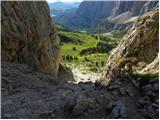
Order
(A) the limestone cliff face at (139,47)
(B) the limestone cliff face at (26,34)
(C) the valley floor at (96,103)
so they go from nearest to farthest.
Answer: (C) the valley floor at (96,103) → (B) the limestone cliff face at (26,34) → (A) the limestone cliff face at (139,47)

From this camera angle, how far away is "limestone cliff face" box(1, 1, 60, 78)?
129 feet

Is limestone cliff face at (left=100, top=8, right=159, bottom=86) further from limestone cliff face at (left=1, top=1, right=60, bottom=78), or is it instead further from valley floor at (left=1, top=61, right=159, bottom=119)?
valley floor at (left=1, top=61, right=159, bottom=119)

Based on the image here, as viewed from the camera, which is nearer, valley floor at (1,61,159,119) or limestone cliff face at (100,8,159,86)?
valley floor at (1,61,159,119)

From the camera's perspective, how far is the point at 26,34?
42.5 m

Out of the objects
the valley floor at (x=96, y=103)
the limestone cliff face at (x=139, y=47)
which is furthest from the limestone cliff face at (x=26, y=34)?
the valley floor at (x=96, y=103)

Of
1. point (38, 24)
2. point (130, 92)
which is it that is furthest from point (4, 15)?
point (130, 92)

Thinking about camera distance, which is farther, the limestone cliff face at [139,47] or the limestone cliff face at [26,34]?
the limestone cliff face at [139,47]

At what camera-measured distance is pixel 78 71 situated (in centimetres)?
15562

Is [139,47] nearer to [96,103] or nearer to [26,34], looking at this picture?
[26,34]

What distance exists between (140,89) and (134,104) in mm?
1786

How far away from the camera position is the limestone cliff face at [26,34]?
39406 mm

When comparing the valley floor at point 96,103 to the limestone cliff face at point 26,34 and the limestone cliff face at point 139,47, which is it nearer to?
the limestone cliff face at point 26,34

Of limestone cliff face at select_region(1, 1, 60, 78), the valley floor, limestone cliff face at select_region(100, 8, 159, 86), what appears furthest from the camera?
limestone cliff face at select_region(100, 8, 159, 86)

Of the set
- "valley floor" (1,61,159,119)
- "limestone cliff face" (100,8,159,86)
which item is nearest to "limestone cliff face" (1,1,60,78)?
"limestone cliff face" (100,8,159,86)
